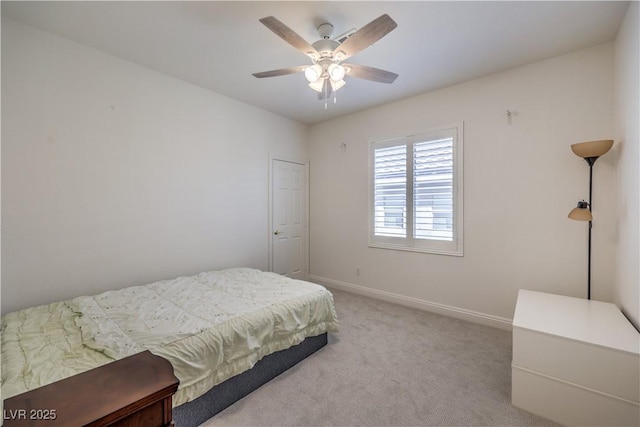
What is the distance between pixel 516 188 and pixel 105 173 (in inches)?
169

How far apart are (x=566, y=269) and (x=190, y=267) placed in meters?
4.11

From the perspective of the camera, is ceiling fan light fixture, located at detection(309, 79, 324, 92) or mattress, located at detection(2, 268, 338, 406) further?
ceiling fan light fixture, located at detection(309, 79, 324, 92)

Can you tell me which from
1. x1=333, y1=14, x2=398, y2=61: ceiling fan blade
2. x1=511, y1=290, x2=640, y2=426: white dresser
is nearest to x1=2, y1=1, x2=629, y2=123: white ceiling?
x1=333, y1=14, x2=398, y2=61: ceiling fan blade

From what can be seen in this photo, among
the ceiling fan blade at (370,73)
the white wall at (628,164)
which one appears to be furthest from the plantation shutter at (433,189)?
the ceiling fan blade at (370,73)

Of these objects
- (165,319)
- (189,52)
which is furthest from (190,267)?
(189,52)

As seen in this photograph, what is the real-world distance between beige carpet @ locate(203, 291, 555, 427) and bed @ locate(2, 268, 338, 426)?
19cm

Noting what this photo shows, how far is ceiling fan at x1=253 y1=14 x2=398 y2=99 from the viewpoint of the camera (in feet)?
5.66

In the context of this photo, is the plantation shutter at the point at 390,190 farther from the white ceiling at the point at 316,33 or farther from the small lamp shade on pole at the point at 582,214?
the small lamp shade on pole at the point at 582,214

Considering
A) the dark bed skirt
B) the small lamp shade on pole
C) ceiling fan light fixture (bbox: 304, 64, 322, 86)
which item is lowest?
the dark bed skirt

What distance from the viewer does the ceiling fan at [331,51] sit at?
1726 mm

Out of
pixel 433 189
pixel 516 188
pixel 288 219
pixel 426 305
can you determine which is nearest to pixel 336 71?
pixel 433 189

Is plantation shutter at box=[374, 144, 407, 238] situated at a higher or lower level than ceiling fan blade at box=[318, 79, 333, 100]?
lower

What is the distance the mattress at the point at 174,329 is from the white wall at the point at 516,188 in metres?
1.64

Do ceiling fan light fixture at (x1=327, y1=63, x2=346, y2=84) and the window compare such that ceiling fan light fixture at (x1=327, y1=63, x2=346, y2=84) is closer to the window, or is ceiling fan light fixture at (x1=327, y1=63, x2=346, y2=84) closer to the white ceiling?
the white ceiling
